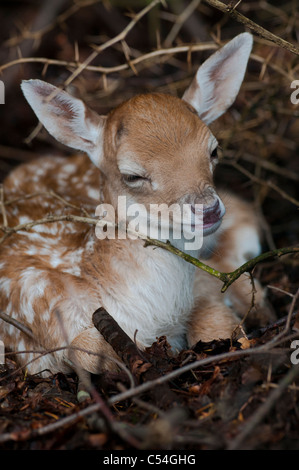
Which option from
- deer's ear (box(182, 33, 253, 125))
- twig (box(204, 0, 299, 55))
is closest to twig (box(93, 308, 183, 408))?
deer's ear (box(182, 33, 253, 125))

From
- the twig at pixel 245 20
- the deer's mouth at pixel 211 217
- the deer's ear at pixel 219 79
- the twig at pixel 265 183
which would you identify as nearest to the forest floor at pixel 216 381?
the twig at pixel 265 183

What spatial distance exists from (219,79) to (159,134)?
2.75 feet

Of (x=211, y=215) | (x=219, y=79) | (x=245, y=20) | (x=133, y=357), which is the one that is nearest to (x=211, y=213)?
(x=211, y=215)

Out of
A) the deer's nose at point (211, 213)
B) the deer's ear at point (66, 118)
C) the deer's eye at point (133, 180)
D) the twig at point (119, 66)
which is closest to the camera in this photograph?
the deer's nose at point (211, 213)

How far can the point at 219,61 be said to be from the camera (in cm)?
360

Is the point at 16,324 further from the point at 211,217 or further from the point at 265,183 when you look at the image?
the point at 265,183

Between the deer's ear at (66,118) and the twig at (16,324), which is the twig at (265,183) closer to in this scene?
the deer's ear at (66,118)

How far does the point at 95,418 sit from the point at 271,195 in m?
3.61

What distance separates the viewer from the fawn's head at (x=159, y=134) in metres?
3.07

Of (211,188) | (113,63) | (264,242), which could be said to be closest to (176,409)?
(211,188)

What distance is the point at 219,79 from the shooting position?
3.72 metres

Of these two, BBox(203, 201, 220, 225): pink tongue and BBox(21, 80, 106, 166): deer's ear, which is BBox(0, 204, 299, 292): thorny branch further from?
BBox(21, 80, 106, 166): deer's ear
